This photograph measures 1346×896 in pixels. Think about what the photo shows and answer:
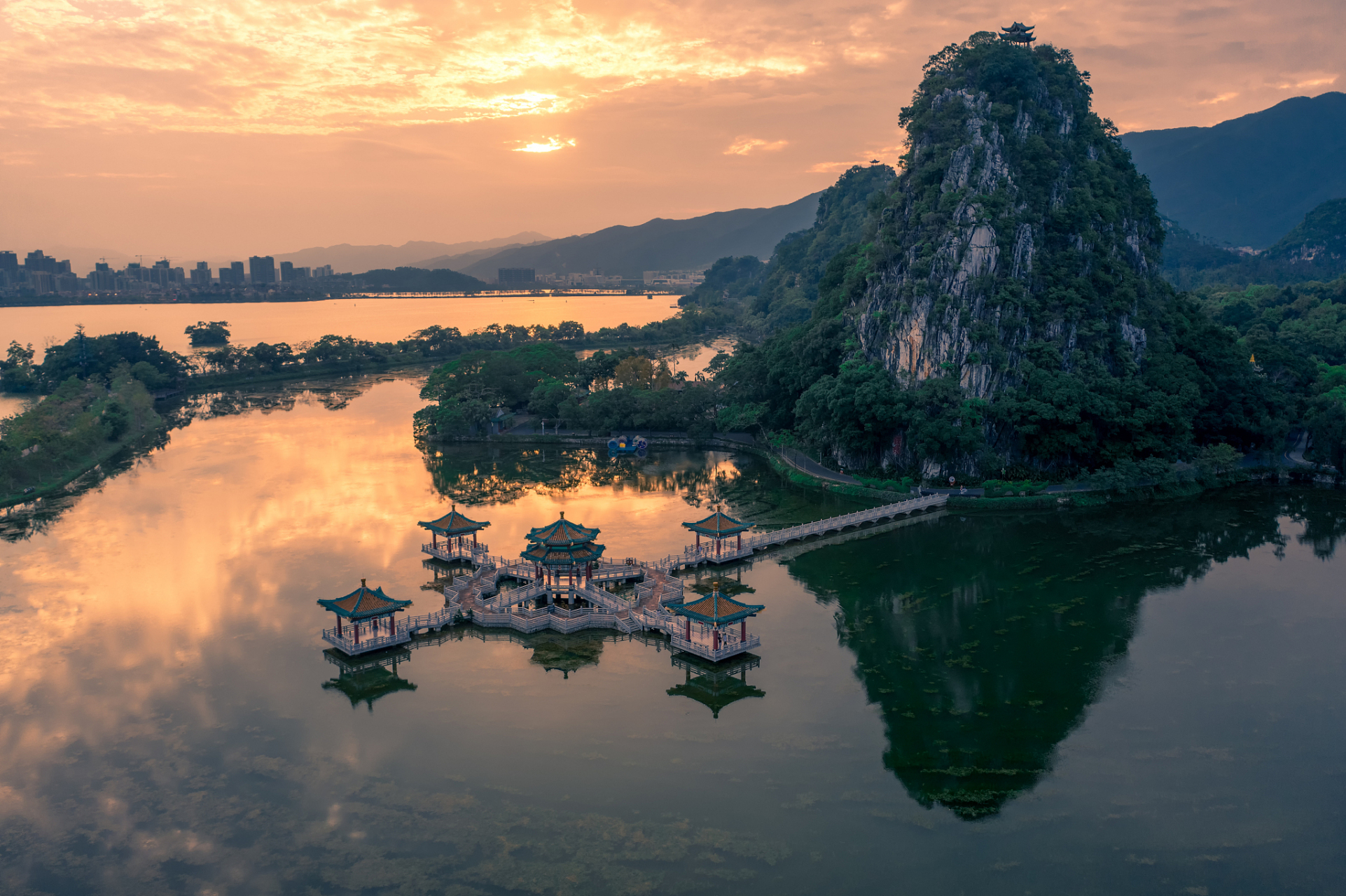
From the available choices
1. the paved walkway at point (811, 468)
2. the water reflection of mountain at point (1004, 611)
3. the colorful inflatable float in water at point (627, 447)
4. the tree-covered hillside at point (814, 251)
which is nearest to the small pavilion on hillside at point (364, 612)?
the water reflection of mountain at point (1004, 611)

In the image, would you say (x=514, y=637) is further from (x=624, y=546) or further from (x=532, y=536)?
(x=624, y=546)

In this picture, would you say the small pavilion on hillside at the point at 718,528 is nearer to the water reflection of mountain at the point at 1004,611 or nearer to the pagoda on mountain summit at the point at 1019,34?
the water reflection of mountain at the point at 1004,611

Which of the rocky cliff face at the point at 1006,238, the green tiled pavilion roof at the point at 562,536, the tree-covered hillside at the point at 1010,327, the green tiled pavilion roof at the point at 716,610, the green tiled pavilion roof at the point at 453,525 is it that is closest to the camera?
the green tiled pavilion roof at the point at 716,610

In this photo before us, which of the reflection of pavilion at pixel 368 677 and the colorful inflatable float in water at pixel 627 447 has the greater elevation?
→ the colorful inflatable float in water at pixel 627 447

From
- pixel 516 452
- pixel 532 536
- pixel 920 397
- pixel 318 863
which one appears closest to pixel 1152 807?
pixel 318 863

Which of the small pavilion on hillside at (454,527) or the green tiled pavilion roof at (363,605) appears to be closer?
the green tiled pavilion roof at (363,605)

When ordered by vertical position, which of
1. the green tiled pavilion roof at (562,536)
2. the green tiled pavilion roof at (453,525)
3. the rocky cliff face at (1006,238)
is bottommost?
the green tiled pavilion roof at (453,525)

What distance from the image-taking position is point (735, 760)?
21328 millimetres

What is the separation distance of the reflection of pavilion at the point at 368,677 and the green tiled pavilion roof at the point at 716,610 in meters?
8.02

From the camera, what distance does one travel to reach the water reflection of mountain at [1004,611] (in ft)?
72.2

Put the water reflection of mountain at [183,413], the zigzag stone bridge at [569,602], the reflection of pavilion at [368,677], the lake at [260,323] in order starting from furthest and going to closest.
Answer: the lake at [260,323]
the water reflection of mountain at [183,413]
the zigzag stone bridge at [569,602]
the reflection of pavilion at [368,677]

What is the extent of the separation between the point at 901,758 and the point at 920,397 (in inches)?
1134

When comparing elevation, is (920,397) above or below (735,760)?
above

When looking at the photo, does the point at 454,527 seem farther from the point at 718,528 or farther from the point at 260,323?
the point at 260,323
